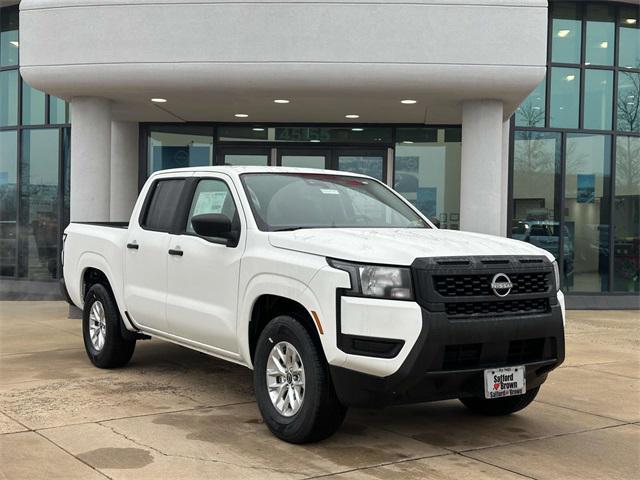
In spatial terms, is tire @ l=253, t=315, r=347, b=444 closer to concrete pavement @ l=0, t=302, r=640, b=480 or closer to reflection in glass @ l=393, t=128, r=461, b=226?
concrete pavement @ l=0, t=302, r=640, b=480

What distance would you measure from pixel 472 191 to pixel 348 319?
24.7ft

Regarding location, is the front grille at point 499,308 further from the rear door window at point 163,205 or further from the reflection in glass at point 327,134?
the reflection in glass at point 327,134

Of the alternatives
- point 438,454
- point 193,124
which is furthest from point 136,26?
point 438,454

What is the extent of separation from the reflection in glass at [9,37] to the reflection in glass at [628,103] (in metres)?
12.7

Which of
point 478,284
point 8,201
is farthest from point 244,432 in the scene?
point 8,201

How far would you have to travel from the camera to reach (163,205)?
729 centimetres

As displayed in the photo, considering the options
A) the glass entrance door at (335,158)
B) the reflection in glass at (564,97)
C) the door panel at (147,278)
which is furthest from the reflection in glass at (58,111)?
the reflection in glass at (564,97)

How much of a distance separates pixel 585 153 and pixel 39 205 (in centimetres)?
1128

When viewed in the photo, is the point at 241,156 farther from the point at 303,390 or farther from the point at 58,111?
the point at 303,390

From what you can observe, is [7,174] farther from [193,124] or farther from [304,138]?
[304,138]

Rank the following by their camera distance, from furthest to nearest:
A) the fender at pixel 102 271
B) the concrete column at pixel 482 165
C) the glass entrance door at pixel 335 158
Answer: the glass entrance door at pixel 335 158 < the concrete column at pixel 482 165 < the fender at pixel 102 271

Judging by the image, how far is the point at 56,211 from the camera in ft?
53.0

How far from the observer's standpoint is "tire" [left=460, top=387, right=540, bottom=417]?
6137 mm

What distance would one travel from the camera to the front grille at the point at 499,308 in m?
4.98
